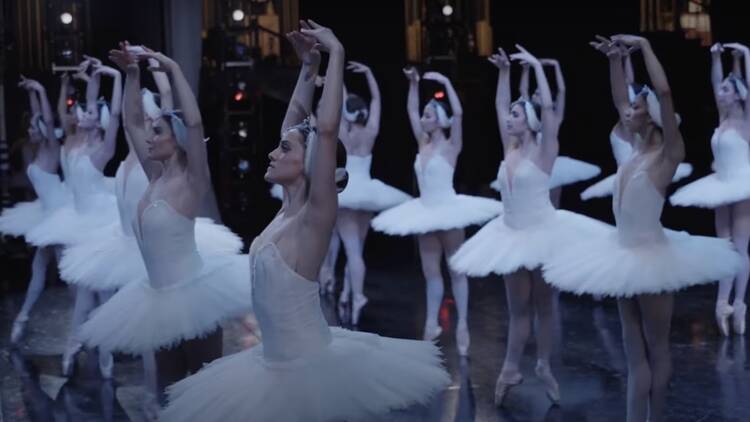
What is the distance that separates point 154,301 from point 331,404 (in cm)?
153

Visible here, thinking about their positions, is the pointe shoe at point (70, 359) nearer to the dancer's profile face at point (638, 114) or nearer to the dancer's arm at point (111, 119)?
the dancer's arm at point (111, 119)

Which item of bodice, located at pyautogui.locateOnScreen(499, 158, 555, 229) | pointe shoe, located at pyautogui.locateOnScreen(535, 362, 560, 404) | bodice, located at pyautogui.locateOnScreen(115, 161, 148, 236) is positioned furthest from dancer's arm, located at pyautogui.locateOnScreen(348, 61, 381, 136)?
pointe shoe, located at pyautogui.locateOnScreen(535, 362, 560, 404)

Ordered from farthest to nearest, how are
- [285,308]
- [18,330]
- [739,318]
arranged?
[18,330], [739,318], [285,308]

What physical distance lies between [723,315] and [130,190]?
3479mm

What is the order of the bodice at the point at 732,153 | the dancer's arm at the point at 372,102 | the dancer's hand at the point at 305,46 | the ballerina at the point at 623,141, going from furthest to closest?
the dancer's arm at the point at 372,102, the bodice at the point at 732,153, the ballerina at the point at 623,141, the dancer's hand at the point at 305,46

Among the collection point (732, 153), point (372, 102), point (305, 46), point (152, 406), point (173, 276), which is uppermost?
point (305, 46)

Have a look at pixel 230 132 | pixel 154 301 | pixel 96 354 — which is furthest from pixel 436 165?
pixel 230 132

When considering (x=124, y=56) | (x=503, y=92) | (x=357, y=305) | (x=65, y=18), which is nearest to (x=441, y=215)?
(x=503, y=92)

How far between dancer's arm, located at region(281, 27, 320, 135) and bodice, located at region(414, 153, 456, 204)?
3.28 m

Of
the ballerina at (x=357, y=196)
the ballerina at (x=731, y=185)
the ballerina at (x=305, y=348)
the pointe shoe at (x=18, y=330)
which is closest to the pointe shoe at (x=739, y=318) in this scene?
the ballerina at (x=731, y=185)

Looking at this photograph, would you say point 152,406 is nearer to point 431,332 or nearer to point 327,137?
point 327,137

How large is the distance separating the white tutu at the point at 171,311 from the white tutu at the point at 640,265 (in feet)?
4.14

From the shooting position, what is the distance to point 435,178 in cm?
730

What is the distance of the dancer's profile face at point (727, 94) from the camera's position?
7184 mm
